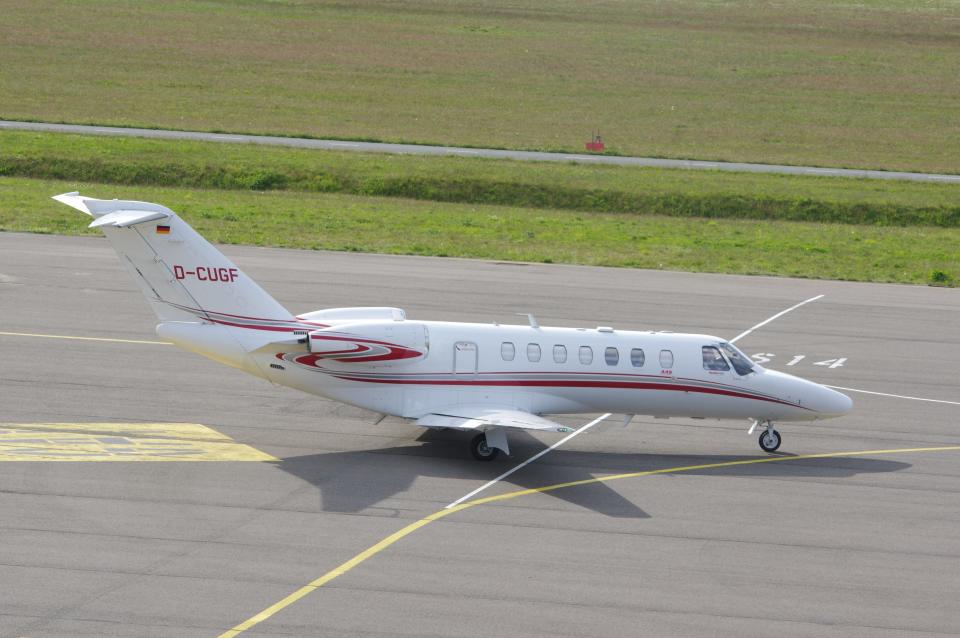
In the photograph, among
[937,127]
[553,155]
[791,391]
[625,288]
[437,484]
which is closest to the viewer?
[437,484]

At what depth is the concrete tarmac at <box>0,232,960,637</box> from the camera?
17.7 metres

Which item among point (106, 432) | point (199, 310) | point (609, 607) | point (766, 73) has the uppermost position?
point (766, 73)

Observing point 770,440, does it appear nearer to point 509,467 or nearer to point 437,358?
point 509,467

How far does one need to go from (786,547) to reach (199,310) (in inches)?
496

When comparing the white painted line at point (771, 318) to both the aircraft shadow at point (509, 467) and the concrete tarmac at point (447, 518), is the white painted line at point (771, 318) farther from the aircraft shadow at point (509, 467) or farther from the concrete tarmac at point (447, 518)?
the aircraft shadow at point (509, 467)

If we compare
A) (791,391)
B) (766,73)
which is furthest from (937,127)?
(791,391)

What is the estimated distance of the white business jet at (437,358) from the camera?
24.8 m

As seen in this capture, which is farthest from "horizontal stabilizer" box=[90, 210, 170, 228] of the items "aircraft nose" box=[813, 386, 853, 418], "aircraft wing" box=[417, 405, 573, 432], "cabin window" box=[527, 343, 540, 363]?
"aircraft nose" box=[813, 386, 853, 418]

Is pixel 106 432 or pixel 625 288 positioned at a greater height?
pixel 625 288

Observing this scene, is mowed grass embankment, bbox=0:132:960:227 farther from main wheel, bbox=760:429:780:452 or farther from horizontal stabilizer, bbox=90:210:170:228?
horizontal stabilizer, bbox=90:210:170:228

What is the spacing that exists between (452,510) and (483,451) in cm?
319

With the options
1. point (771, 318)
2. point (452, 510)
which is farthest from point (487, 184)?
point (452, 510)

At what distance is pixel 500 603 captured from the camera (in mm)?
18000

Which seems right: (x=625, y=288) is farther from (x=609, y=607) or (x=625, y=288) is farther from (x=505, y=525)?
(x=609, y=607)
